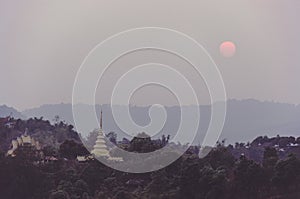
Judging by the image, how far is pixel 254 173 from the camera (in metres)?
10.9

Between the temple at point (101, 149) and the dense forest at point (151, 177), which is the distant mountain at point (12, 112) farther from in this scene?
the dense forest at point (151, 177)

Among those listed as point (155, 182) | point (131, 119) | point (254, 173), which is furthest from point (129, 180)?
point (254, 173)

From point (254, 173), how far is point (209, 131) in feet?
9.04

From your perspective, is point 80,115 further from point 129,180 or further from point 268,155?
point 268,155

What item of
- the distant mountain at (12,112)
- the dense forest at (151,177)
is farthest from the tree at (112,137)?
the distant mountain at (12,112)

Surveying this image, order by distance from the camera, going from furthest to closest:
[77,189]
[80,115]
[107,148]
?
[107,148] < [80,115] < [77,189]

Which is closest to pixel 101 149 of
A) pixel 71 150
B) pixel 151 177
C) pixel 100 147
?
pixel 100 147

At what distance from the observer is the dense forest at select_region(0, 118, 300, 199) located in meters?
10.8

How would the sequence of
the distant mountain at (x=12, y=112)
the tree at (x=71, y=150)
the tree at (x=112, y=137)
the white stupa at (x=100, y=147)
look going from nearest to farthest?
the tree at (x=71, y=150) → the white stupa at (x=100, y=147) → the tree at (x=112, y=137) → the distant mountain at (x=12, y=112)

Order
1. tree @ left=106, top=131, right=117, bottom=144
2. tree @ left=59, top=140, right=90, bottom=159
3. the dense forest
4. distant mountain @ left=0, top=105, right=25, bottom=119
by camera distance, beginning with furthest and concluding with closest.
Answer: distant mountain @ left=0, top=105, right=25, bottom=119 → tree @ left=106, top=131, right=117, bottom=144 → tree @ left=59, top=140, right=90, bottom=159 → the dense forest

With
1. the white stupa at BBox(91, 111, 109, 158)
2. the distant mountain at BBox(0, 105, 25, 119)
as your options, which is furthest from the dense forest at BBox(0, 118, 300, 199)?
the distant mountain at BBox(0, 105, 25, 119)

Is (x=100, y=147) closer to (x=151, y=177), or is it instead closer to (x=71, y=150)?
(x=71, y=150)

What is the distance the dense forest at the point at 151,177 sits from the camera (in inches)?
426

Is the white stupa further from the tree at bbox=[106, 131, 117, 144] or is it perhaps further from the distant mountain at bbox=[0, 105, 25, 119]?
the distant mountain at bbox=[0, 105, 25, 119]
